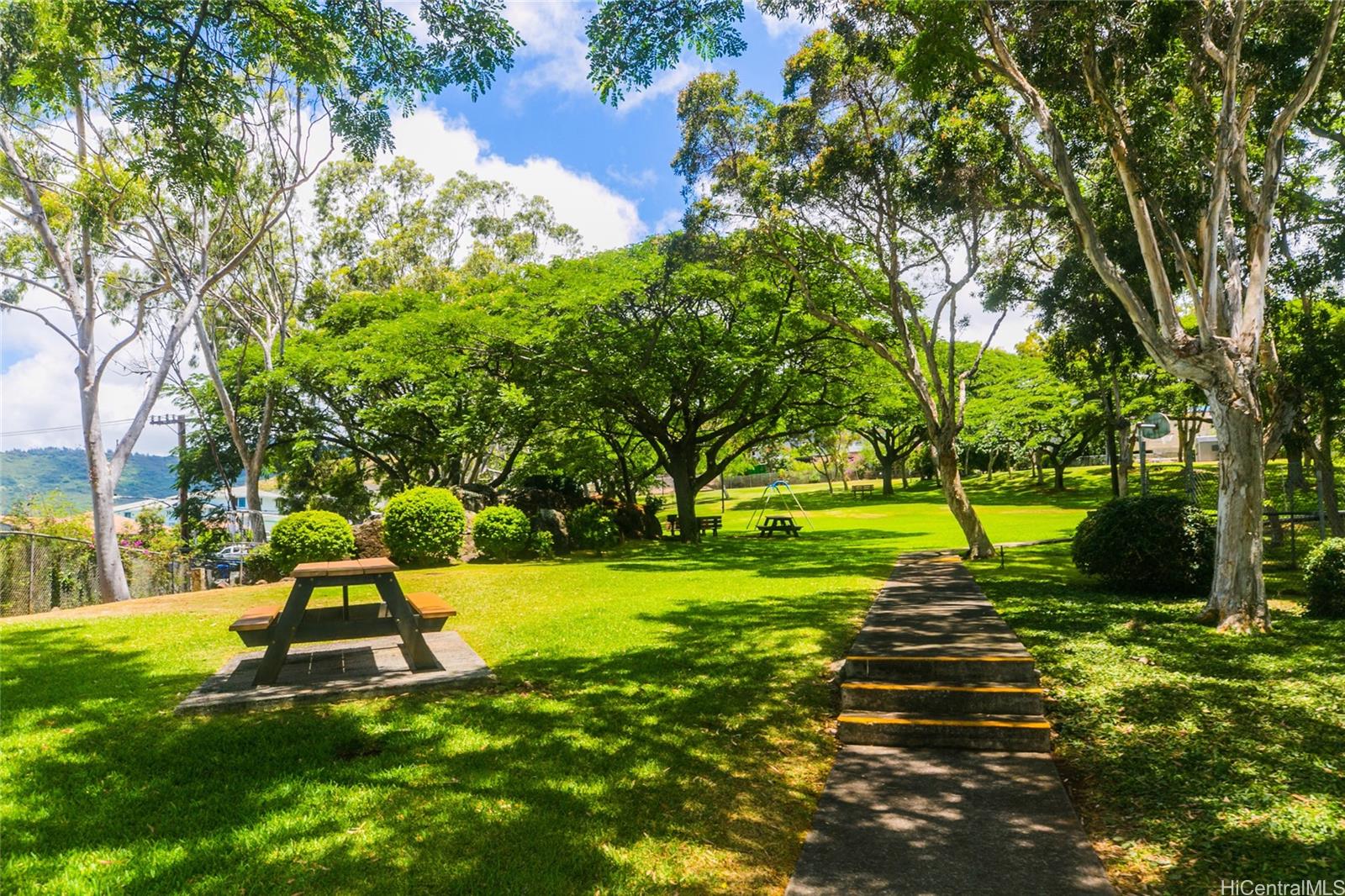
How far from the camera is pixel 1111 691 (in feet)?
20.0

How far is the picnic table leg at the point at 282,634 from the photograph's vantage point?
20.0 feet

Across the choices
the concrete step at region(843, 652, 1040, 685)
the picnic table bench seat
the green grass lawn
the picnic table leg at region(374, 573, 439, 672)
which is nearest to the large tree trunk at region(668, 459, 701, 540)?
the green grass lawn

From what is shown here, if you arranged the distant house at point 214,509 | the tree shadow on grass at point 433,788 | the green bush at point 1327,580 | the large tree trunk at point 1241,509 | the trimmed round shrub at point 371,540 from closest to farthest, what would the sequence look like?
the tree shadow on grass at point 433,788 → the large tree trunk at point 1241,509 → the green bush at point 1327,580 → the trimmed round shrub at point 371,540 → the distant house at point 214,509

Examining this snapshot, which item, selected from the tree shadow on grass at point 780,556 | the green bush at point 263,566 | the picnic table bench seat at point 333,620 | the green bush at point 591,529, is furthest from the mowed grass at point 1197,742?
the green bush at point 263,566

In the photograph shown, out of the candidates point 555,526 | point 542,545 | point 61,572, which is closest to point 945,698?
point 542,545

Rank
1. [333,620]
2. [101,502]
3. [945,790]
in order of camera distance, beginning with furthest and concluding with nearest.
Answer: [101,502]
[333,620]
[945,790]

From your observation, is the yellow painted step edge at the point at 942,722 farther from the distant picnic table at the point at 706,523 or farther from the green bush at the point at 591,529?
the distant picnic table at the point at 706,523

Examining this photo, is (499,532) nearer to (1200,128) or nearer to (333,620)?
(333,620)

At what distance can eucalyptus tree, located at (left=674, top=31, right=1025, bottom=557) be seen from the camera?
44.9 ft

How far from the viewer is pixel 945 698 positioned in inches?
219

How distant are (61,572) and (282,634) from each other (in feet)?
43.0

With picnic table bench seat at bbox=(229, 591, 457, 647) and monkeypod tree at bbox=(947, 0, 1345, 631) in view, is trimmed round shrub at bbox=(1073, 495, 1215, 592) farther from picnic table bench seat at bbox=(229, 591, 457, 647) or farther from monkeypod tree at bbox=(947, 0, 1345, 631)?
picnic table bench seat at bbox=(229, 591, 457, 647)

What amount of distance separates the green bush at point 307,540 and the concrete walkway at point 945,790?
12.2 m

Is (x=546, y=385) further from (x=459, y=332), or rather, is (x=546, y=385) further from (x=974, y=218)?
(x=974, y=218)
